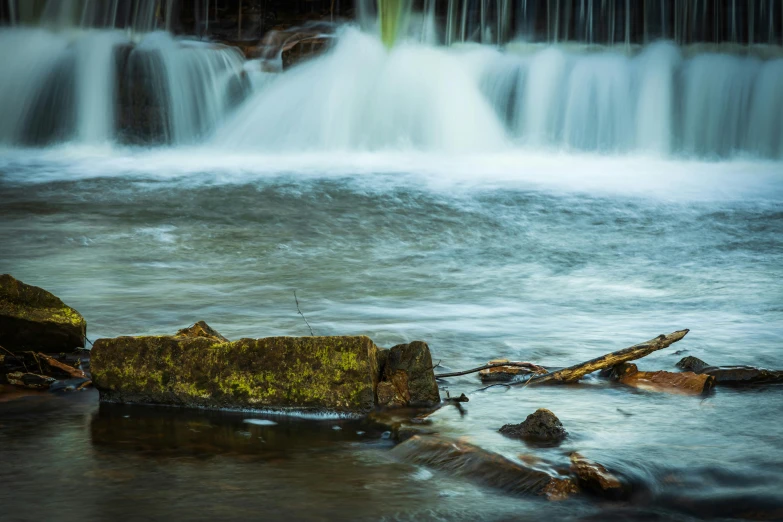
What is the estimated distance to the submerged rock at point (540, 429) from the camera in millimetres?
3693

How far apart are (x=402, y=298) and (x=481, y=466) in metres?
3.73

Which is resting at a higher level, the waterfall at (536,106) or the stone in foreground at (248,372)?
the waterfall at (536,106)

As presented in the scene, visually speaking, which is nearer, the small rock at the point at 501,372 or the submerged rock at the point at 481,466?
the submerged rock at the point at 481,466

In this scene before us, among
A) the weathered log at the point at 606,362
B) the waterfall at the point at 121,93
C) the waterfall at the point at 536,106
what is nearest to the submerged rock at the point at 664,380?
the weathered log at the point at 606,362

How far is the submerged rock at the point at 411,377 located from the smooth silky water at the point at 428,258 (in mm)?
137

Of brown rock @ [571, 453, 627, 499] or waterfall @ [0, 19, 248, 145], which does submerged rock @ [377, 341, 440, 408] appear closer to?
brown rock @ [571, 453, 627, 499]

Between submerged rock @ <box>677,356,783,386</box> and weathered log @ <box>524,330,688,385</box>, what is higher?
weathered log @ <box>524,330,688,385</box>

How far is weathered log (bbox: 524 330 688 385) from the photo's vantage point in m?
4.53

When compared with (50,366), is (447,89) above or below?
above

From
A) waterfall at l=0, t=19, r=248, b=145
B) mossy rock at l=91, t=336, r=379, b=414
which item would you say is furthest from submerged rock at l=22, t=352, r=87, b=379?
waterfall at l=0, t=19, r=248, b=145

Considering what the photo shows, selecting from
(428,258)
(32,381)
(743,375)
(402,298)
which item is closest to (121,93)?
(428,258)

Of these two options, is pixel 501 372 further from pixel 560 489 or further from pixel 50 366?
pixel 50 366

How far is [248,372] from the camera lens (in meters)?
4.10

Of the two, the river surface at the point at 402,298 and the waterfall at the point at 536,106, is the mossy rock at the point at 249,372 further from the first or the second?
the waterfall at the point at 536,106
